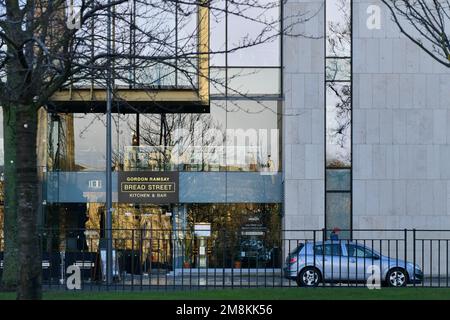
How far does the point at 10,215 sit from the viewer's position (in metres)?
16.2

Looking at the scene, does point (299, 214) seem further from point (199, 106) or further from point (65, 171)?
point (65, 171)

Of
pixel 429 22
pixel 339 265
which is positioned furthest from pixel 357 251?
pixel 429 22

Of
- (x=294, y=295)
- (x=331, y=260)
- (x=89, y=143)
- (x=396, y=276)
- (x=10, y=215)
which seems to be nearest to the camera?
(x=294, y=295)

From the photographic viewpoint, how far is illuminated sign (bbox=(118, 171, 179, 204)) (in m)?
29.1

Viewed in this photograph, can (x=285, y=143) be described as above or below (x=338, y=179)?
above

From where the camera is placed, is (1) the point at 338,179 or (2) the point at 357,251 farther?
(1) the point at 338,179

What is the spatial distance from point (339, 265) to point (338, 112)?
12.0 meters

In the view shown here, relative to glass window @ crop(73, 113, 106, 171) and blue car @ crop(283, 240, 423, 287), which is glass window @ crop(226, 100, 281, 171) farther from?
blue car @ crop(283, 240, 423, 287)

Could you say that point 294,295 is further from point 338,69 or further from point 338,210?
point 338,69

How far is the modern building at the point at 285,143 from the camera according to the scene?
28.0 meters

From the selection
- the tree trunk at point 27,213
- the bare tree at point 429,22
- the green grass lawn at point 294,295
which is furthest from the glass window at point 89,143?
the tree trunk at point 27,213

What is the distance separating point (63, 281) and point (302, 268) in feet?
17.9

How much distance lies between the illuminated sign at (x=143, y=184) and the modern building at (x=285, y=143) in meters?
0.04
